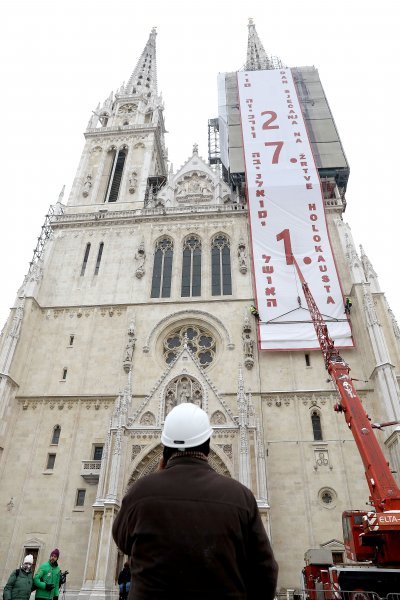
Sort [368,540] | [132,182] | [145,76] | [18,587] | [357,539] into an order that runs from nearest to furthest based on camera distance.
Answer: [18,587]
[368,540]
[357,539]
[132,182]
[145,76]

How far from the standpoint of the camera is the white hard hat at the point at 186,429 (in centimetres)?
228

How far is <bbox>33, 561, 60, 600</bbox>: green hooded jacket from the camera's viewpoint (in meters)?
6.53

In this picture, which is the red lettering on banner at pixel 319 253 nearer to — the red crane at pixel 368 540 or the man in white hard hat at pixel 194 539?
the red crane at pixel 368 540

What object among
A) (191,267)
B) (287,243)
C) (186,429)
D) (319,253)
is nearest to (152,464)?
(191,267)

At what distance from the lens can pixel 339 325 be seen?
60.3 feet

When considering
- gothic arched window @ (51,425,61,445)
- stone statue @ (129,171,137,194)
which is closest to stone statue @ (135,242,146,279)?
stone statue @ (129,171,137,194)

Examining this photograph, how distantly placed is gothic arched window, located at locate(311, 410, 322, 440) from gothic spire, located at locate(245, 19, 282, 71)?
96.9 ft

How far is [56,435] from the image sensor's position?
17.2 metres

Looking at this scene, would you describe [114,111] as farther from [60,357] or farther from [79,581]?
[79,581]

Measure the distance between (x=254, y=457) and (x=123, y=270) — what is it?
11490 millimetres

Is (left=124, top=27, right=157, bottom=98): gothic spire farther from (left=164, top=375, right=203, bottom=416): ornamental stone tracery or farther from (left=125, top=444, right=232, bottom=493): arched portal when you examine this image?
(left=125, top=444, right=232, bottom=493): arched portal

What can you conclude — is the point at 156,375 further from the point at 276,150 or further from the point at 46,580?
the point at 276,150

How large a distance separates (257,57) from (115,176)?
21594 mm

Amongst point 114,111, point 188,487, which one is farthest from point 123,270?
point 188,487
